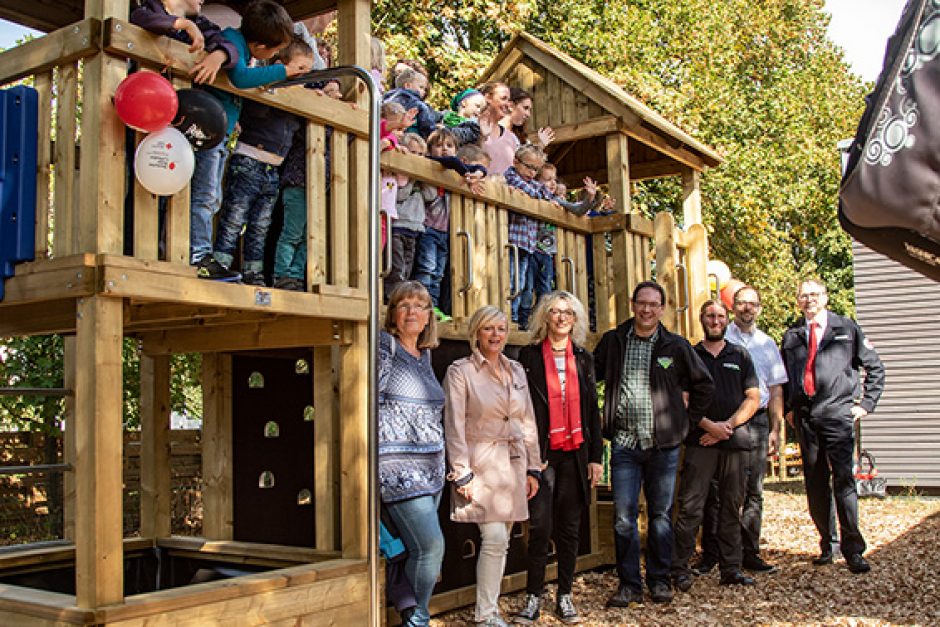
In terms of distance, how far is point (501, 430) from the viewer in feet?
19.4

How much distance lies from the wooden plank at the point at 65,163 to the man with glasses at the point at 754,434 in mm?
5289

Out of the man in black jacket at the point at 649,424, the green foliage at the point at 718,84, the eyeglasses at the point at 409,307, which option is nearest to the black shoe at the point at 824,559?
the man in black jacket at the point at 649,424

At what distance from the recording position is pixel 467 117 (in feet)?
25.2

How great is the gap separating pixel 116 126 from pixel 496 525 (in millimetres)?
3027

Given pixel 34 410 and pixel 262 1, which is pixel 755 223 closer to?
pixel 34 410

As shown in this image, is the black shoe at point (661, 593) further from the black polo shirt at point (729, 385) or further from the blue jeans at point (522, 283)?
the blue jeans at point (522, 283)

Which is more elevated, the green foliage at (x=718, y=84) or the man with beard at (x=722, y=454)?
the green foliage at (x=718, y=84)

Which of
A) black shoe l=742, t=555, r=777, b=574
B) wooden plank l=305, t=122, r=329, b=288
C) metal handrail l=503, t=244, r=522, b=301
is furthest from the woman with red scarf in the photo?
black shoe l=742, t=555, r=777, b=574

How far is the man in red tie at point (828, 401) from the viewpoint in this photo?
7.93 m

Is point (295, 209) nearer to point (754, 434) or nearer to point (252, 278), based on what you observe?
point (252, 278)

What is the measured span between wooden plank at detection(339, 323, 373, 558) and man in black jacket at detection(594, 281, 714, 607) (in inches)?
83.0

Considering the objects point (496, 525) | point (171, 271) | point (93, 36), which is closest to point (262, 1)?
point (93, 36)

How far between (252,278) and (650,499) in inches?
132

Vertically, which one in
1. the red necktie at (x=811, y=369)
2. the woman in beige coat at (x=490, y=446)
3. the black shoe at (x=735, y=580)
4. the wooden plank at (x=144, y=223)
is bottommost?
the black shoe at (x=735, y=580)
